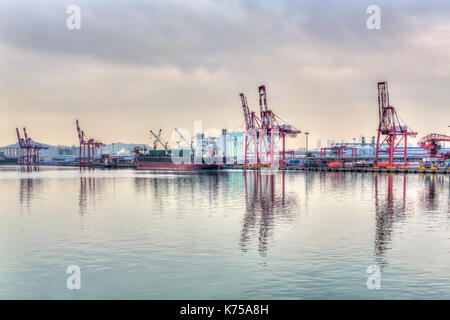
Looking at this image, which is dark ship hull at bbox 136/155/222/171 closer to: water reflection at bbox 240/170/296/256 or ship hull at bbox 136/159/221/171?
ship hull at bbox 136/159/221/171

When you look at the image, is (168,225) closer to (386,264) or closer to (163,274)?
(163,274)

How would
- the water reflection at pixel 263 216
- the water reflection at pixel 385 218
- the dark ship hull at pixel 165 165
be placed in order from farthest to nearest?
the dark ship hull at pixel 165 165 → the water reflection at pixel 263 216 → the water reflection at pixel 385 218

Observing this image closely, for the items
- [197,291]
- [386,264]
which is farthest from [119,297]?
[386,264]

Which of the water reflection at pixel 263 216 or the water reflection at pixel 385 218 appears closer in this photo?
the water reflection at pixel 385 218

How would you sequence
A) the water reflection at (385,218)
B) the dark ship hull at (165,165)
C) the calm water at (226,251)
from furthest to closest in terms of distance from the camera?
the dark ship hull at (165,165)
the water reflection at (385,218)
the calm water at (226,251)

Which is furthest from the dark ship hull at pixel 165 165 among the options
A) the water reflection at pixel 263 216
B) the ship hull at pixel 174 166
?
the water reflection at pixel 263 216

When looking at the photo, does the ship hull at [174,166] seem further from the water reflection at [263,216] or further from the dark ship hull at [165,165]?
the water reflection at [263,216]

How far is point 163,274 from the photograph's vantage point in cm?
1897

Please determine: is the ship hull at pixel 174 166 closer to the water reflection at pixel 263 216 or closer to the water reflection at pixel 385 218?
the water reflection at pixel 263 216

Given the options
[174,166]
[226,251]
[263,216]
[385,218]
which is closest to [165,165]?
[174,166]

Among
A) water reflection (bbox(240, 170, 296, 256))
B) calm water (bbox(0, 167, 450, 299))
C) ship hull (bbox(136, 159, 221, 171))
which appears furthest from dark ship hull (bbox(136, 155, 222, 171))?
calm water (bbox(0, 167, 450, 299))

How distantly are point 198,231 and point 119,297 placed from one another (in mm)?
13374

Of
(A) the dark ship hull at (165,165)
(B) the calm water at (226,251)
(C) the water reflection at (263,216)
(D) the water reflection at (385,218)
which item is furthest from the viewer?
(A) the dark ship hull at (165,165)

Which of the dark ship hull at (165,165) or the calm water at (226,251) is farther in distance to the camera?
the dark ship hull at (165,165)
